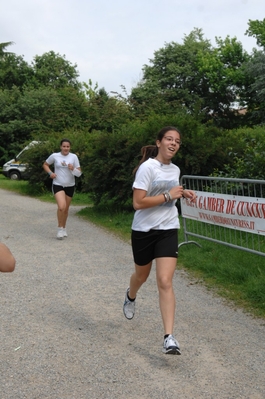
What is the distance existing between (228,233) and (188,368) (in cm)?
416

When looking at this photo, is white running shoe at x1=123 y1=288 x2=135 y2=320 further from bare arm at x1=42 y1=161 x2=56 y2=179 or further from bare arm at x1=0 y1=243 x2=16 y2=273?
bare arm at x1=42 y1=161 x2=56 y2=179

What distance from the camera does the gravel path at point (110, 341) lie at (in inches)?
163

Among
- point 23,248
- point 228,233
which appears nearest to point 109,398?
point 228,233

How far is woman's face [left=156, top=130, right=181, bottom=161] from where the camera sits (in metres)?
5.08

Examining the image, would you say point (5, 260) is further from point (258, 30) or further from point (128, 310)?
point (258, 30)

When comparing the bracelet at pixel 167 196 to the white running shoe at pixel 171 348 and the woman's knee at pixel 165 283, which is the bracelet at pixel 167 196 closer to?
the woman's knee at pixel 165 283

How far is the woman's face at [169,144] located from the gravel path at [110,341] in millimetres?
1617

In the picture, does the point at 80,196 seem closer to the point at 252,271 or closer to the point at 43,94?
the point at 252,271

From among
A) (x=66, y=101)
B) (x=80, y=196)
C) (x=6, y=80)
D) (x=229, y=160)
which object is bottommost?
(x=80, y=196)

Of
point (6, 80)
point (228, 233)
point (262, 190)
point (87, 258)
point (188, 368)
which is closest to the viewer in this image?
point (188, 368)

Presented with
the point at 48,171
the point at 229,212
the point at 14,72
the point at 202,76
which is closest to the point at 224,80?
the point at 202,76

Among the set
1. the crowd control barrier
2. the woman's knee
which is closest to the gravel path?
the woman's knee

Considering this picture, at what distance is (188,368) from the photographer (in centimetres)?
452

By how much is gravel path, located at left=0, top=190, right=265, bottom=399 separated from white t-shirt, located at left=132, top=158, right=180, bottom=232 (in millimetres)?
1026
